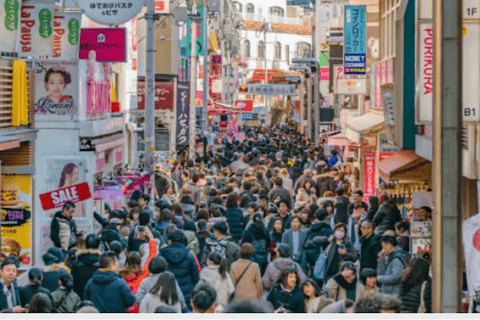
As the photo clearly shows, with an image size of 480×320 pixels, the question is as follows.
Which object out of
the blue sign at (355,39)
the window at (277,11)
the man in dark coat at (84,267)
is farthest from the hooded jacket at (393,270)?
the window at (277,11)

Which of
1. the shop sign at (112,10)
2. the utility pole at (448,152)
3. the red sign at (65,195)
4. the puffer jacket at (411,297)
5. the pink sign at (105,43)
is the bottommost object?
the puffer jacket at (411,297)

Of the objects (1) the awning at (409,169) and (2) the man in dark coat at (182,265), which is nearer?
(2) the man in dark coat at (182,265)

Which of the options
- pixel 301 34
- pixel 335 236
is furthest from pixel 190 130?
pixel 301 34

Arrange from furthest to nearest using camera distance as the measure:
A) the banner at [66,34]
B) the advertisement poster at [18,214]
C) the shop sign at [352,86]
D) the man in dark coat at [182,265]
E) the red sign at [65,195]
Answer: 1. the shop sign at [352,86]
2. the banner at [66,34]
3. the advertisement poster at [18,214]
4. the red sign at [65,195]
5. the man in dark coat at [182,265]

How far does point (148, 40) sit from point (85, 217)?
15.6 ft

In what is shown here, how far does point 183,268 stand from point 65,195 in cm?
747

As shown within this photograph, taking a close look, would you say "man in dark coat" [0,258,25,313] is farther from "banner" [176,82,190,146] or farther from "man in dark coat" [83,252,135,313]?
"banner" [176,82,190,146]

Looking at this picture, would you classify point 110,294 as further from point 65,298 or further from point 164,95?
point 164,95

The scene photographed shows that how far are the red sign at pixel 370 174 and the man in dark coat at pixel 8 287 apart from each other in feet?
60.4

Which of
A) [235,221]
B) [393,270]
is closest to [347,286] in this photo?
[393,270]

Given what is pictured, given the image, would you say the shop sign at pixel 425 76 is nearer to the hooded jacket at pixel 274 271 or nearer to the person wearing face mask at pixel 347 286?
the hooded jacket at pixel 274 271

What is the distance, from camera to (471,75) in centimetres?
1184

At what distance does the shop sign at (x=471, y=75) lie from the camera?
11430 millimetres

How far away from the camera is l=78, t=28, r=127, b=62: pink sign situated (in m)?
24.5
